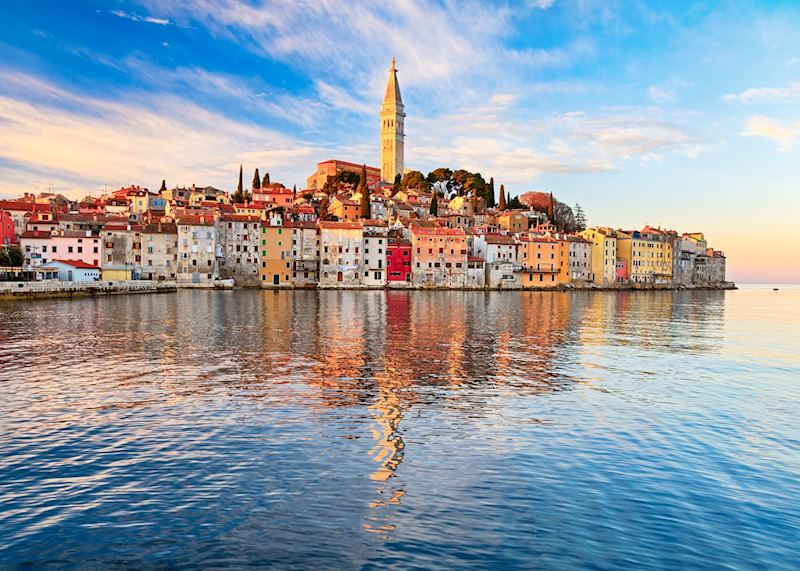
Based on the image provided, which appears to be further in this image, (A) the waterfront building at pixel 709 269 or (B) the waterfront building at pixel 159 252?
(A) the waterfront building at pixel 709 269

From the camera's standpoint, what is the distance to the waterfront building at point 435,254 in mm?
89688

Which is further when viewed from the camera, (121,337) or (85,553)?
(121,337)

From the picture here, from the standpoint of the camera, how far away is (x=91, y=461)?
397 inches

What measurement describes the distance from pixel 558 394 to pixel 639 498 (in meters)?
7.28

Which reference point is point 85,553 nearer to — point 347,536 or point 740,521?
point 347,536

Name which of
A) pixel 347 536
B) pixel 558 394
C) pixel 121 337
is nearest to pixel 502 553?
pixel 347 536

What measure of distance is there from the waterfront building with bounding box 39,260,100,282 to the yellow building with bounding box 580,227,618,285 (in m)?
79.8

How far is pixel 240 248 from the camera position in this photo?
84188mm

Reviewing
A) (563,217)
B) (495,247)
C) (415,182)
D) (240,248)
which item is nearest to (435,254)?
(495,247)

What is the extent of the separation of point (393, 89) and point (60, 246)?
103605 millimetres

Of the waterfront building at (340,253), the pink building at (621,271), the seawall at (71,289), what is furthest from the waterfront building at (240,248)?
the pink building at (621,271)

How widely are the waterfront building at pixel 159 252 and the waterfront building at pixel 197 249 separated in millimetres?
1200

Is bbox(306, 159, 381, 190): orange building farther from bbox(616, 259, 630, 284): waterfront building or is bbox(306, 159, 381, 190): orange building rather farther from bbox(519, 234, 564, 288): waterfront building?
bbox(616, 259, 630, 284): waterfront building

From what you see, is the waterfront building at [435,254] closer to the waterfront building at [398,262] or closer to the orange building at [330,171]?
the waterfront building at [398,262]
